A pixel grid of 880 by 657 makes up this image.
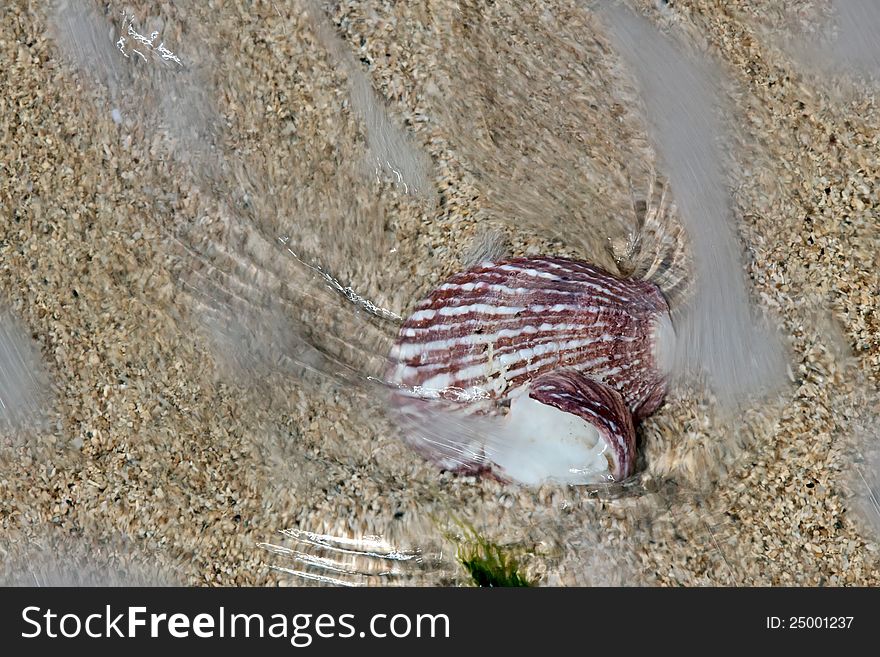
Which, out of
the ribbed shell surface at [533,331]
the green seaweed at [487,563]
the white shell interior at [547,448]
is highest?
the ribbed shell surface at [533,331]

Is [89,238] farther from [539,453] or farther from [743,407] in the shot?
[743,407]

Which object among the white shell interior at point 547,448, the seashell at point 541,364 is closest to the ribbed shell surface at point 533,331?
the seashell at point 541,364

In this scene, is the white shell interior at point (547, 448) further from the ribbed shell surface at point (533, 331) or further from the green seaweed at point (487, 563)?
the green seaweed at point (487, 563)

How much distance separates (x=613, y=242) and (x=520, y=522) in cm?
115

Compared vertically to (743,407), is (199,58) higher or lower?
higher

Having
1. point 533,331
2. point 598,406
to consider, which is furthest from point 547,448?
point 533,331

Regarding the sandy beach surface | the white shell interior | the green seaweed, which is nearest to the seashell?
the white shell interior

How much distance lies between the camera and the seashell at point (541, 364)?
254cm

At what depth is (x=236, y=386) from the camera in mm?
2705

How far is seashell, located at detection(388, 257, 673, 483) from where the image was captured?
2539 mm

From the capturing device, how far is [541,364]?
2635mm

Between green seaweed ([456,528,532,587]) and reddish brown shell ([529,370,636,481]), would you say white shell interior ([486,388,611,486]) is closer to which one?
reddish brown shell ([529,370,636,481])

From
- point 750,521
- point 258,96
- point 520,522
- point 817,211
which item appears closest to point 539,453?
point 520,522

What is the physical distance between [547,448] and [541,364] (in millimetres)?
297
